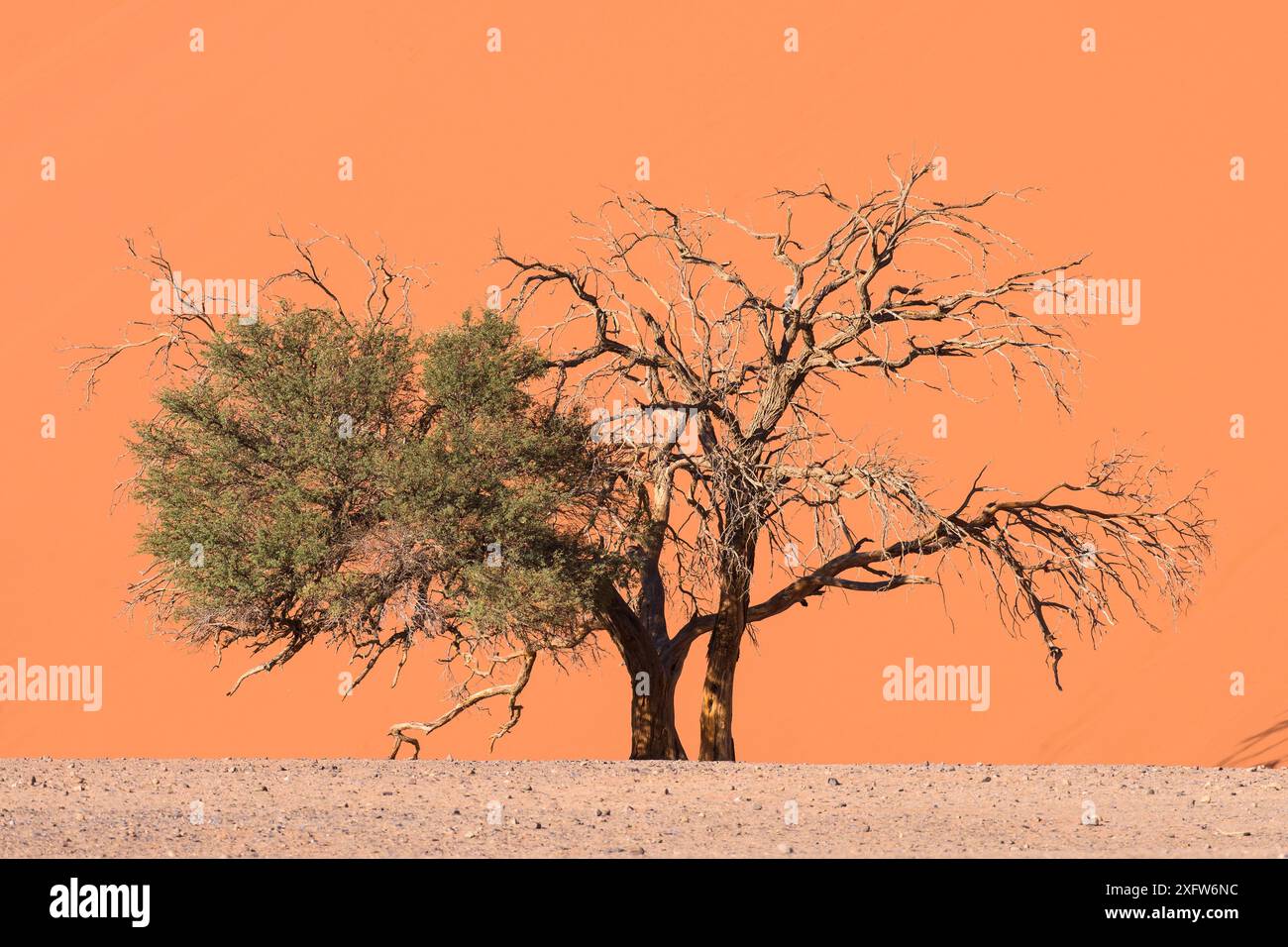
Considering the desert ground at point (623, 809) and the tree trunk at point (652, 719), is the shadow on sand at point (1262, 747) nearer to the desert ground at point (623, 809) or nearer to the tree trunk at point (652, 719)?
the desert ground at point (623, 809)

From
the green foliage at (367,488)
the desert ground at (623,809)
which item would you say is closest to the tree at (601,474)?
the green foliage at (367,488)

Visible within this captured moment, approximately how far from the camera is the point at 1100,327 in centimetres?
4753

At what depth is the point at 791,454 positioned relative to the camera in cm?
1973

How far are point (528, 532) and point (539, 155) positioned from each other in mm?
39170

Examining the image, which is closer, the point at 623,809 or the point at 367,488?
the point at 623,809

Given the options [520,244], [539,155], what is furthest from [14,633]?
[539,155]

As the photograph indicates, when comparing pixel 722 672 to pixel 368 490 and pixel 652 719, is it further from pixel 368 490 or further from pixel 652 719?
pixel 368 490

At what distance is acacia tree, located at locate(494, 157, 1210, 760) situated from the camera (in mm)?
19453

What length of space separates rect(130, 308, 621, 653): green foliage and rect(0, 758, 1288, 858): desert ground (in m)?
1.76

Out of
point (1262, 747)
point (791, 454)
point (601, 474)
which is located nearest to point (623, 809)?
point (601, 474)

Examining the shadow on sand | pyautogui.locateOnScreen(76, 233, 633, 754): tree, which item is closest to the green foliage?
pyautogui.locateOnScreen(76, 233, 633, 754): tree

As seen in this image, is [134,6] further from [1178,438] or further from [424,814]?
[424,814]

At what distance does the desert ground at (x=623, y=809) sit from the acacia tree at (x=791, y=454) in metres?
3.05

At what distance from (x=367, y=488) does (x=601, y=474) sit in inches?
110
